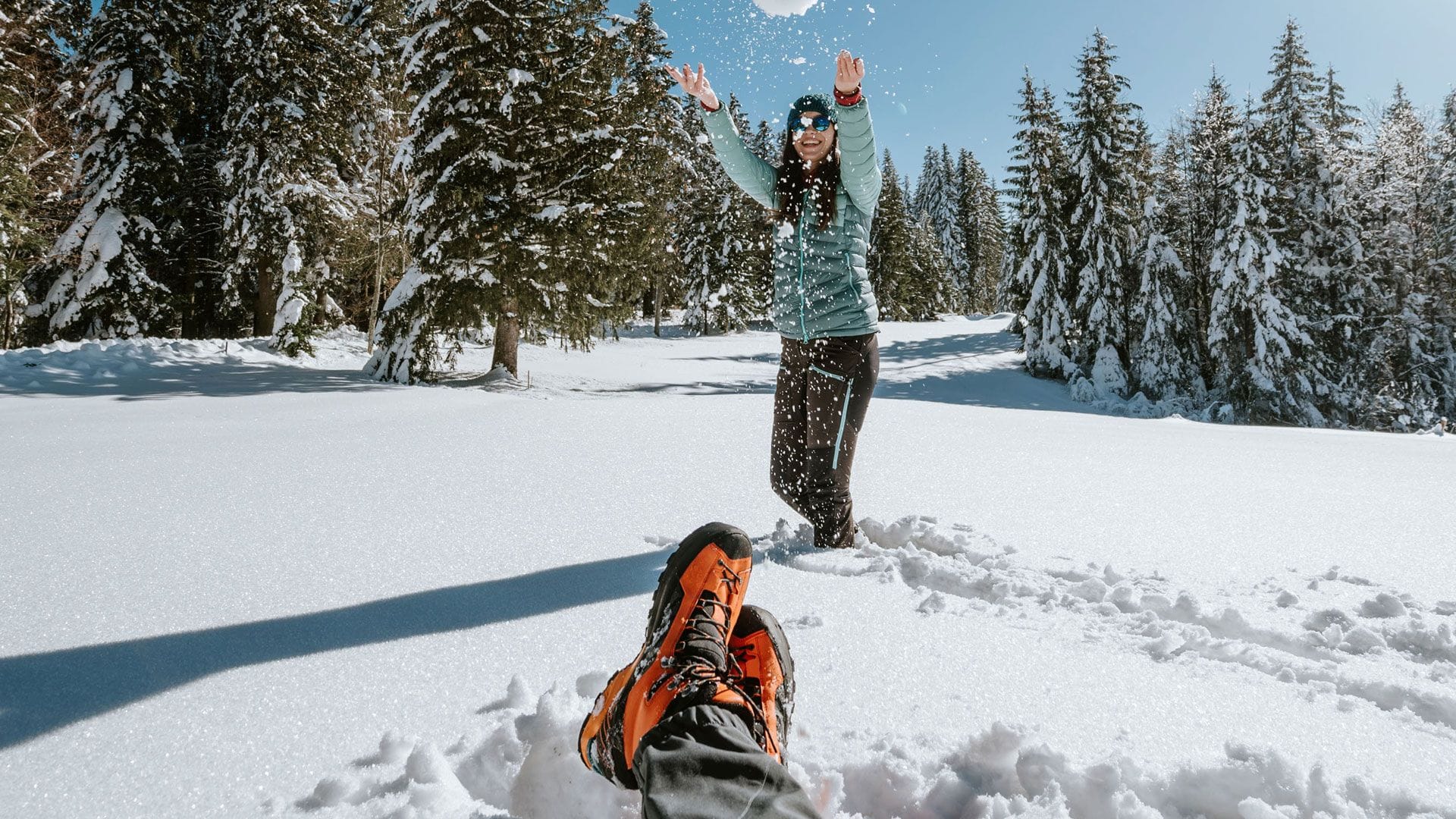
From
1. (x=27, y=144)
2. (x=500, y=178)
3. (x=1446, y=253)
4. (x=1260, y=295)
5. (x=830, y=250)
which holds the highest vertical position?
A: (x=27, y=144)

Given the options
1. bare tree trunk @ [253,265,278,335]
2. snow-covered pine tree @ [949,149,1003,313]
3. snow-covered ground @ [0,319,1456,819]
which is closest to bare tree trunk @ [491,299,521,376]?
snow-covered ground @ [0,319,1456,819]

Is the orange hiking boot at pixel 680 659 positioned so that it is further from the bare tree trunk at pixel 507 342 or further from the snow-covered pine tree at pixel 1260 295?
the snow-covered pine tree at pixel 1260 295

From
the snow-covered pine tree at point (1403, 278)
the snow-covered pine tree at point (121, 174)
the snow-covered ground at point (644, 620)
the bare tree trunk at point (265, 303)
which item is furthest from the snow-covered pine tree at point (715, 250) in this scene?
the snow-covered ground at point (644, 620)

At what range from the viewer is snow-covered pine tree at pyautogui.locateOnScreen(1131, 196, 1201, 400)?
2225 cm

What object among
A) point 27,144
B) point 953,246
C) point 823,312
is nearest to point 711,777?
point 823,312

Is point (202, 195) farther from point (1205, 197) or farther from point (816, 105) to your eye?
point (1205, 197)

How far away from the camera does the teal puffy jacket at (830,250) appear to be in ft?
9.63

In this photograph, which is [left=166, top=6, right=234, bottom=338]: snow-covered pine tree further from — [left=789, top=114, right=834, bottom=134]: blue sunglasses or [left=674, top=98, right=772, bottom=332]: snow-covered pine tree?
[left=674, top=98, right=772, bottom=332]: snow-covered pine tree

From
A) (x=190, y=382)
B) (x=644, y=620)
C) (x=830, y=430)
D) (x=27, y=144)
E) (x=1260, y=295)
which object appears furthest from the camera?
(x=1260, y=295)

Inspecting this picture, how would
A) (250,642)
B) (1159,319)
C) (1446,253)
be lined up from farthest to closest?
(1159,319) → (1446,253) → (250,642)

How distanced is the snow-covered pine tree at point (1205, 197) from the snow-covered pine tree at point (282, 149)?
84.7 feet

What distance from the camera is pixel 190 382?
26.3ft

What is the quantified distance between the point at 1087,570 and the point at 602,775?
6.91 feet

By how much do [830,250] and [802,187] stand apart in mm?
335
